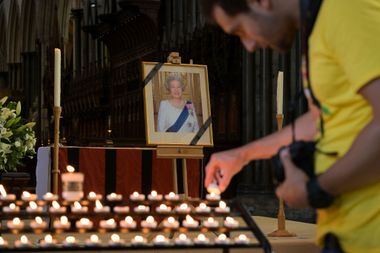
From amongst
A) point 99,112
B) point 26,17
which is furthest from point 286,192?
point 26,17

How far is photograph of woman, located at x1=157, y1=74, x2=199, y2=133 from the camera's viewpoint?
5520mm

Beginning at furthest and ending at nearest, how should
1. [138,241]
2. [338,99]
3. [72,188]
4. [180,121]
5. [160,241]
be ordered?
[180,121] < [138,241] < [72,188] < [160,241] < [338,99]

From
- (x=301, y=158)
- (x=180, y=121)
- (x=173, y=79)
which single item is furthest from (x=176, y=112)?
(x=301, y=158)

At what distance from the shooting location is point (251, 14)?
69.9 inches

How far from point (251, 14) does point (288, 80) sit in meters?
8.79

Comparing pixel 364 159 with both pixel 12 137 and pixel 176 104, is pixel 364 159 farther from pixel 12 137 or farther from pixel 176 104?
pixel 12 137

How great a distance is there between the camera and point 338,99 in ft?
5.82

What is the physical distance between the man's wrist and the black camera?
3 centimetres

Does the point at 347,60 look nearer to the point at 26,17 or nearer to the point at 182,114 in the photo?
the point at 182,114

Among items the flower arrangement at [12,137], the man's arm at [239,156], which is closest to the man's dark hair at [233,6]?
the man's arm at [239,156]

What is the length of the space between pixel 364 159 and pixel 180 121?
393 centimetres

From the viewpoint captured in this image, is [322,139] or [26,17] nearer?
[322,139]

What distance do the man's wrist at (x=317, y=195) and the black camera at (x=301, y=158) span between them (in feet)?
0.10

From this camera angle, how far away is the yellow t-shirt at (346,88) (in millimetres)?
1671
